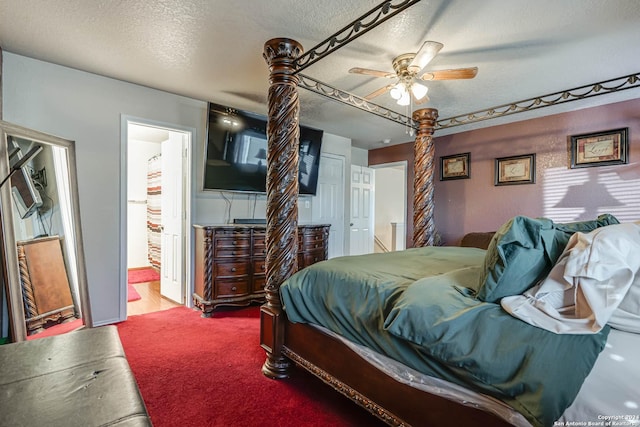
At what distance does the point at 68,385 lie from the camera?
0.89m

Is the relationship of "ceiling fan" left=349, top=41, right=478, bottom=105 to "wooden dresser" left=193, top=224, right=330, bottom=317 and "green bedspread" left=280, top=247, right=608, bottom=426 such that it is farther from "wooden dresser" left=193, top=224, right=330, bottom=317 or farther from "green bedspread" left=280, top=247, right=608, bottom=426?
"wooden dresser" left=193, top=224, right=330, bottom=317

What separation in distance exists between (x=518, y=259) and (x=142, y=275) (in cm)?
558

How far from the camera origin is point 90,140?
2.78 metres

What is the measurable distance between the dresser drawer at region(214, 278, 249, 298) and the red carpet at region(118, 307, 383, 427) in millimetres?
454

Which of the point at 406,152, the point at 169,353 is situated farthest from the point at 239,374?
the point at 406,152

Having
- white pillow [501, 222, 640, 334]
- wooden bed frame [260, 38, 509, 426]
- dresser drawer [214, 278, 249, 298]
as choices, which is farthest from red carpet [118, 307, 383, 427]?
white pillow [501, 222, 640, 334]

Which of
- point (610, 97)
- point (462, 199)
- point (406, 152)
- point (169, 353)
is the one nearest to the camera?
Answer: point (169, 353)

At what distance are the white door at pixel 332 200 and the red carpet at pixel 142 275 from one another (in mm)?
2931

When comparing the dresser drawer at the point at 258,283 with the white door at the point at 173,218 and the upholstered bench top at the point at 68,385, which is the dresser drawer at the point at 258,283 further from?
the upholstered bench top at the point at 68,385

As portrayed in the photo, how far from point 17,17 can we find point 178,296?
9.34 ft

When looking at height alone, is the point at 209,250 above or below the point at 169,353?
above

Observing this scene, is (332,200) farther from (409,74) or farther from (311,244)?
(409,74)

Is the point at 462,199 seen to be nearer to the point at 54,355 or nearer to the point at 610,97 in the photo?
the point at 610,97

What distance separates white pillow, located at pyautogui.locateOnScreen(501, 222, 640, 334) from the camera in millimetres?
942
